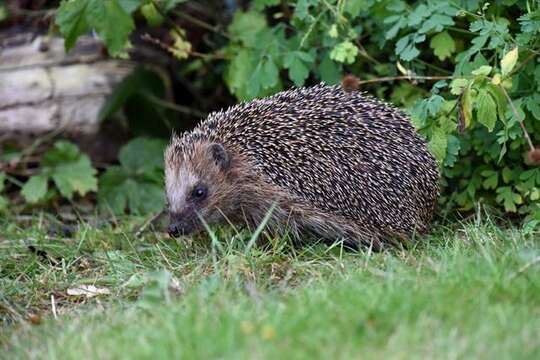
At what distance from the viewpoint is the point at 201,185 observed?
6.08 m

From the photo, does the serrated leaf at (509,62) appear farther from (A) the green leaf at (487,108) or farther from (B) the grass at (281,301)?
(B) the grass at (281,301)

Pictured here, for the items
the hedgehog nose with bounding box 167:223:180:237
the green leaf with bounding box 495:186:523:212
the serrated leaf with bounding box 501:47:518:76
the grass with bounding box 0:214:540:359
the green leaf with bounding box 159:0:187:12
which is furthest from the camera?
the green leaf with bounding box 159:0:187:12

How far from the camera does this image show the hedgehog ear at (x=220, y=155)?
6.01 m

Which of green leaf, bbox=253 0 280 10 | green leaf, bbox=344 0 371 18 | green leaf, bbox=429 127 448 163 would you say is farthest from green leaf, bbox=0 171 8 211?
green leaf, bbox=429 127 448 163

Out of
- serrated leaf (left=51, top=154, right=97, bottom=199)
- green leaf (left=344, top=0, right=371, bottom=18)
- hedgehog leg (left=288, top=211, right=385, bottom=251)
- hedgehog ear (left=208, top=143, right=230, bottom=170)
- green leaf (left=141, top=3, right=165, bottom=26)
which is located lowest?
serrated leaf (left=51, top=154, right=97, bottom=199)

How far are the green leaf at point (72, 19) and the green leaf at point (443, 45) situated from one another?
8.18 ft

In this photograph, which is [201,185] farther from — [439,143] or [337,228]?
[439,143]

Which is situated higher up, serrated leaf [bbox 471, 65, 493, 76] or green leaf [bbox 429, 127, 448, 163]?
serrated leaf [bbox 471, 65, 493, 76]

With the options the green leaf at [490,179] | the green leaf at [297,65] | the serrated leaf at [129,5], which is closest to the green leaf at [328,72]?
the green leaf at [297,65]

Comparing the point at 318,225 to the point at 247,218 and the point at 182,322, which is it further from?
the point at 182,322

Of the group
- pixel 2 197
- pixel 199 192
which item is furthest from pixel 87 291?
pixel 2 197

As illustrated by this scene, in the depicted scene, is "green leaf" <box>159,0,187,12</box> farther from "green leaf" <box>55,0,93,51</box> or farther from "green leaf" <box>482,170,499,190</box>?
"green leaf" <box>482,170,499,190</box>

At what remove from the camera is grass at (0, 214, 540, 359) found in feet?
11.7

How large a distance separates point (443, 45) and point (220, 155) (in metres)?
1.70
